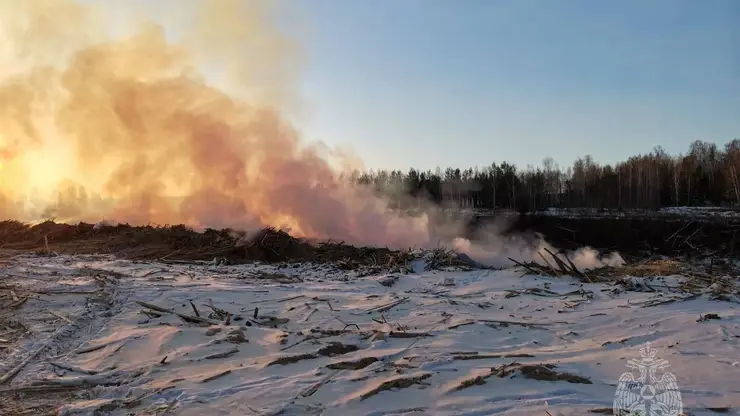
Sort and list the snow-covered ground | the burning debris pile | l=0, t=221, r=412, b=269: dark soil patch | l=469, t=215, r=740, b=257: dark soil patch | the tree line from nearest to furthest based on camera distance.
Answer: the snow-covered ground → the burning debris pile → l=0, t=221, r=412, b=269: dark soil patch → l=469, t=215, r=740, b=257: dark soil patch → the tree line

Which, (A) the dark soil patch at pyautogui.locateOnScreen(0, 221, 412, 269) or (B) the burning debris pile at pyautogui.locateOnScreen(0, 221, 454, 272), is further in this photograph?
(A) the dark soil patch at pyautogui.locateOnScreen(0, 221, 412, 269)

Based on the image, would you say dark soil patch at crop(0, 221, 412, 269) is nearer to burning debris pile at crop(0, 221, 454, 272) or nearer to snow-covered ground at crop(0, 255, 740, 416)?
burning debris pile at crop(0, 221, 454, 272)

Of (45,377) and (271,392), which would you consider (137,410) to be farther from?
(45,377)

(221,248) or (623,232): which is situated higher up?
(221,248)

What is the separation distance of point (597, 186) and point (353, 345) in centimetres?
7137

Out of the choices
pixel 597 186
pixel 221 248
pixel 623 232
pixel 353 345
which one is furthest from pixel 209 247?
pixel 597 186

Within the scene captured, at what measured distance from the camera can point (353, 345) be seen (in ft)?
20.6

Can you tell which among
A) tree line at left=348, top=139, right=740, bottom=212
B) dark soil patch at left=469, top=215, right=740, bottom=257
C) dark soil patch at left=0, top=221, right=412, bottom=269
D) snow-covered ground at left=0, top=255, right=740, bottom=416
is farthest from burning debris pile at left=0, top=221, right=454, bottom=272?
tree line at left=348, top=139, right=740, bottom=212

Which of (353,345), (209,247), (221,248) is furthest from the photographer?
(209,247)

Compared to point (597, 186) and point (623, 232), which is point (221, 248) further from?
point (597, 186)

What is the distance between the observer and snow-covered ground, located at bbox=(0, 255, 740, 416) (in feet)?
15.4

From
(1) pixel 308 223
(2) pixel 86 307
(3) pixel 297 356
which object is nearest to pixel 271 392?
(3) pixel 297 356

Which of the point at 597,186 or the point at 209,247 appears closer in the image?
the point at 209,247

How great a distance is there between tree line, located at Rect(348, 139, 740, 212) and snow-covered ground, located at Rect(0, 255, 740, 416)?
4669 cm
